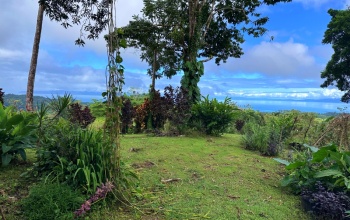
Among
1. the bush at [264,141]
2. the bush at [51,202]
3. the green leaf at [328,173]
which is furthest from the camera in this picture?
the bush at [264,141]

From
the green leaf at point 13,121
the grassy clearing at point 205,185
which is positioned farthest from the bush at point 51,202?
the green leaf at point 13,121

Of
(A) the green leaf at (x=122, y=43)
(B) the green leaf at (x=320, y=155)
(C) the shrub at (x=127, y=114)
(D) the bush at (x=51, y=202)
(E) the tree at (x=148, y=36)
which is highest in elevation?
(E) the tree at (x=148, y=36)

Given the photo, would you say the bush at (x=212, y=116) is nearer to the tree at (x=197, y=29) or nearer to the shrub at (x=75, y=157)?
the tree at (x=197, y=29)

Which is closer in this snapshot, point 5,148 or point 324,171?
point 5,148

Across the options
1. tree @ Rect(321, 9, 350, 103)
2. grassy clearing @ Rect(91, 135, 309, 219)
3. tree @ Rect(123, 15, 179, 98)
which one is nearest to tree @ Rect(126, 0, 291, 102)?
tree @ Rect(123, 15, 179, 98)

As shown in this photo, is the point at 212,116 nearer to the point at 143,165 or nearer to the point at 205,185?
the point at 143,165

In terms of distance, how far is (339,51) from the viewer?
2108 cm

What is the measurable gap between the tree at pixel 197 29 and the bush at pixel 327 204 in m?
5.71

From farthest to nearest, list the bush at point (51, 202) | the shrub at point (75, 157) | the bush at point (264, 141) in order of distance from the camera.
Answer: the bush at point (264, 141)
the shrub at point (75, 157)
the bush at point (51, 202)

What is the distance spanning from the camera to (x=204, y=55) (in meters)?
12.4

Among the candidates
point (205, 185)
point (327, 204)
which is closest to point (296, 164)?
point (327, 204)

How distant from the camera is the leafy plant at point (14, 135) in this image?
11.3 ft

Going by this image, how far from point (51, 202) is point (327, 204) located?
2.86 metres

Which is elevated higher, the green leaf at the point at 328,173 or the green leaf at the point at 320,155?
the green leaf at the point at 320,155
